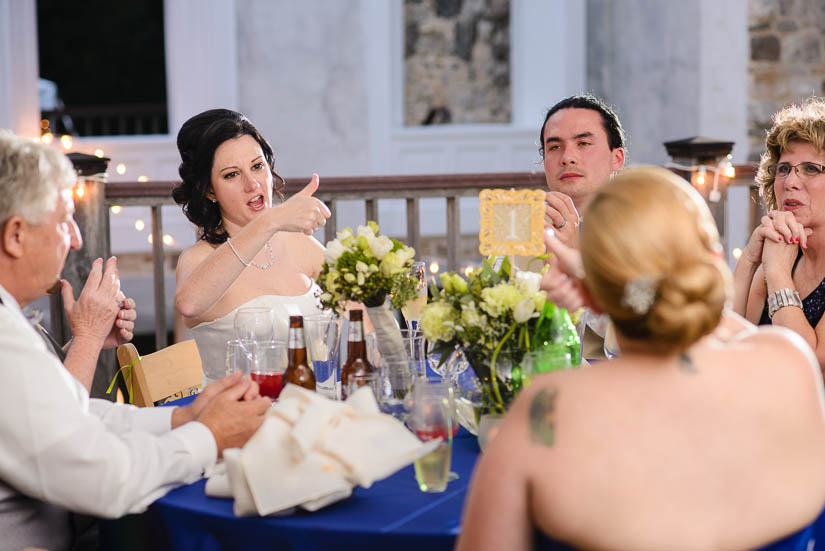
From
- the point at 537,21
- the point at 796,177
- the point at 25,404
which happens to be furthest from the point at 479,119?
the point at 25,404

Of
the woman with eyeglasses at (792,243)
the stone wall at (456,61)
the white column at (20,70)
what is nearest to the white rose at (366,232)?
the woman with eyeglasses at (792,243)

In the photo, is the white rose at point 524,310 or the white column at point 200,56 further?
the white column at point 200,56

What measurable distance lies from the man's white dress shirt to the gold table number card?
0.90 meters

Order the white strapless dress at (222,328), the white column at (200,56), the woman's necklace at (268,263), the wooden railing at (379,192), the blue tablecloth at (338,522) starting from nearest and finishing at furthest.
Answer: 1. the blue tablecloth at (338,522)
2. the white strapless dress at (222,328)
3. the woman's necklace at (268,263)
4. the wooden railing at (379,192)
5. the white column at (200,56)

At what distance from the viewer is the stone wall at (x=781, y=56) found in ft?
20.8

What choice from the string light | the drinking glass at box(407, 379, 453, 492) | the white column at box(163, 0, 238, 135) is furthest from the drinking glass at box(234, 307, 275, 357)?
the white column at box(163, 0, 238, 135)

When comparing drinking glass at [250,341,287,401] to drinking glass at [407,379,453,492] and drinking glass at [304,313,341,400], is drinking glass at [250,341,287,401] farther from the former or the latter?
drinking glass at [407,379,453,492]

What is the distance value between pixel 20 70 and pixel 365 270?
599cm

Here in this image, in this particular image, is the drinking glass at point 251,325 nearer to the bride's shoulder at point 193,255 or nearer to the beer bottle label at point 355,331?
the beer bottle label at point 355,331

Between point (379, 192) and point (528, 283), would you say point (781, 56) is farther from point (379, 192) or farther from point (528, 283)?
point (528, 283)

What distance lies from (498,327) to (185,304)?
1.25 metres

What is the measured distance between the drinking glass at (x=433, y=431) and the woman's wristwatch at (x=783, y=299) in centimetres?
131

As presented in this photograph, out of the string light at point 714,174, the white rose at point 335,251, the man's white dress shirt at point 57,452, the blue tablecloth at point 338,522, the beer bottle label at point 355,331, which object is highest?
the string light at point 714,174

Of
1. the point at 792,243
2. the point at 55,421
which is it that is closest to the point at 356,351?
the point at 55,421
